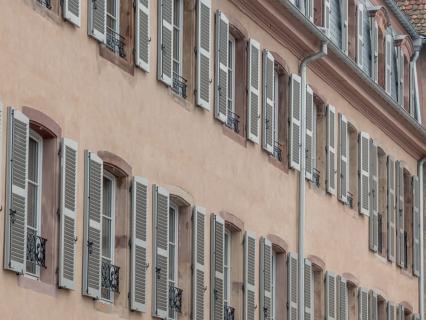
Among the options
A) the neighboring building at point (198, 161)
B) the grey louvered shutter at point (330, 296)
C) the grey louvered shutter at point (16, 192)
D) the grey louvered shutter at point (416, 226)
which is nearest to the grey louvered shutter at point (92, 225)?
the neighboring building at point (198, 161)

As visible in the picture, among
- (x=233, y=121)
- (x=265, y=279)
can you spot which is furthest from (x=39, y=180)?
(x=265, y=279)

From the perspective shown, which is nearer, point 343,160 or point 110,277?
point 110,277

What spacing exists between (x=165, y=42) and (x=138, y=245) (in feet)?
10.6

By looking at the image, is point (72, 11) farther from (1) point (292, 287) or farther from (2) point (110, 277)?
(1) point (292, 287)

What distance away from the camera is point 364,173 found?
141ft

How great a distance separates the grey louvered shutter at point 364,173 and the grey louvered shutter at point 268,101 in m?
6.69

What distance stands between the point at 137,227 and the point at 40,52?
405 centimetres

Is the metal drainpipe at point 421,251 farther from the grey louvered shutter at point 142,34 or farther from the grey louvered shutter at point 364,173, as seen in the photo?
the grey louvered shutter at point 142,34

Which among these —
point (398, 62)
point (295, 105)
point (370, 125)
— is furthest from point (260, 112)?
point (398, 62)

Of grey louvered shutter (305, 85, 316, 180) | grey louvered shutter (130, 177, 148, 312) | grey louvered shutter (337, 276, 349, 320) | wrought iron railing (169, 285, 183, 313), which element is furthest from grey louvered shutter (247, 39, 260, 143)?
grey louvered shutter (337, 276, 349, 320)

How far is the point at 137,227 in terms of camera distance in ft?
95.0

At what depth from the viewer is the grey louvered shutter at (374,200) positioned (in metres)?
43.0

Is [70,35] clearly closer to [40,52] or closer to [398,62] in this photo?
[40,52]

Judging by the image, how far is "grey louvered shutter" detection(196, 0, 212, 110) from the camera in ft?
104
